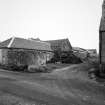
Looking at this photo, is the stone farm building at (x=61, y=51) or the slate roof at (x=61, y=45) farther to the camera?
the slate roof at (x=61, y=45)

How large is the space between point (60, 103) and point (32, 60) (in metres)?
22.9

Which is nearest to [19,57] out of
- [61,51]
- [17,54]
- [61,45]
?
[17,54]

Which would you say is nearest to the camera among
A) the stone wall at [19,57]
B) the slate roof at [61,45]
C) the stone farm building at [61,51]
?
the stone wall at [19,57]

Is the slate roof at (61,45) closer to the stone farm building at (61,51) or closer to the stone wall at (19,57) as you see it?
the stone farm building at (61,51)

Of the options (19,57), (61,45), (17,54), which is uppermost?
(61,45)

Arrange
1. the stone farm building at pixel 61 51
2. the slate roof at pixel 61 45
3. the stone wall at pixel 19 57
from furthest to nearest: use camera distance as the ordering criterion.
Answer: the slate roof at pixel 61 45
the stone farm building at pixel 61 51
the stone wall at pixel 19 57

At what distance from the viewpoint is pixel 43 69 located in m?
22.0

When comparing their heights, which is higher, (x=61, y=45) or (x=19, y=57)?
(x=61, y=45)

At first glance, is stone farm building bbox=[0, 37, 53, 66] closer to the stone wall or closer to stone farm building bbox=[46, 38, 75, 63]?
the stone wall

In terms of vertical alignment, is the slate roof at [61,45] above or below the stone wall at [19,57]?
above

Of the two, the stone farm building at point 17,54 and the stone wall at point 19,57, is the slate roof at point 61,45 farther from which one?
the stone wall at point 19,57

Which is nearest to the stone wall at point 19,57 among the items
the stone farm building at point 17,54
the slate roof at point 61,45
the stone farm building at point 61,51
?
the stone farm building at point 17,54

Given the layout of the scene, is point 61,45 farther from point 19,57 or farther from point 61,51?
point 19,57

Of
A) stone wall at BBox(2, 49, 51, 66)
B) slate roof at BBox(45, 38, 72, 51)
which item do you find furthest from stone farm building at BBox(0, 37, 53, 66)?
slate roof at BBox(45, 38, 72, 51)
